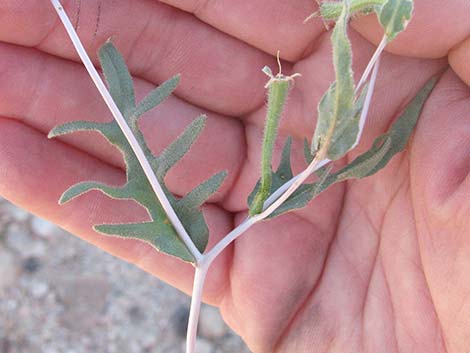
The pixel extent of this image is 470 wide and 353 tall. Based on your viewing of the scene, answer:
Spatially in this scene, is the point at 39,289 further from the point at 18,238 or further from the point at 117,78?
the point at 117,78

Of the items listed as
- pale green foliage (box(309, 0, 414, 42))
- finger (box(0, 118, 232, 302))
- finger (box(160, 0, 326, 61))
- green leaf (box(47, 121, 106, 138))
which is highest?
pale green foliage (box(309, 0, 414, 42))

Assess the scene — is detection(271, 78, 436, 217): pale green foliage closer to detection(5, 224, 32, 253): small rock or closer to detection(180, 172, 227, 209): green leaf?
detection(180, 172, 227, 209): green leaf

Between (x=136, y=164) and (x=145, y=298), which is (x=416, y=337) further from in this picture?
(x=145, y=298)

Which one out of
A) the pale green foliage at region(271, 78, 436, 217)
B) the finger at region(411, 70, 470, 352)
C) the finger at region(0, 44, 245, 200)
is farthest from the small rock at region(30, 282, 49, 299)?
the finger at region(411, 70, 470, 352)

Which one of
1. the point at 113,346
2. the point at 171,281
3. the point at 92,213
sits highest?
the point at 92,213

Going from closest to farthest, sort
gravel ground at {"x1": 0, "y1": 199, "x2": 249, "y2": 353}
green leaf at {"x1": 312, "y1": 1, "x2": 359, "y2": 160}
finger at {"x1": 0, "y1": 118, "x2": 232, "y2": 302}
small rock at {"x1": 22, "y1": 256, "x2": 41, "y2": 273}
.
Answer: green leaf at {"x1": 312, "y1": 1, "x2": 359, "y2": 160}
finger at {"x1": 0, "y1": 118, "x2": 232, "y2": 302}
gravel ground at {"x1": 0, "y1": 199, "x2": 249, "y2": 353}
small rock at {"x1": 22, "y1": 256, "x2": 41, "y2": 273}

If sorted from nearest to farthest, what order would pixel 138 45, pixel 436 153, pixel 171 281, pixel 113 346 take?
pixel 436 153 → pixel 138 45 → pixel 171 281 → pixel 113 346

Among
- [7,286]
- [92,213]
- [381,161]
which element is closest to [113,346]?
[7,286]

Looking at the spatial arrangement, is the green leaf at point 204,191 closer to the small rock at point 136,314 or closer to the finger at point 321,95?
the finger at point 321,95
